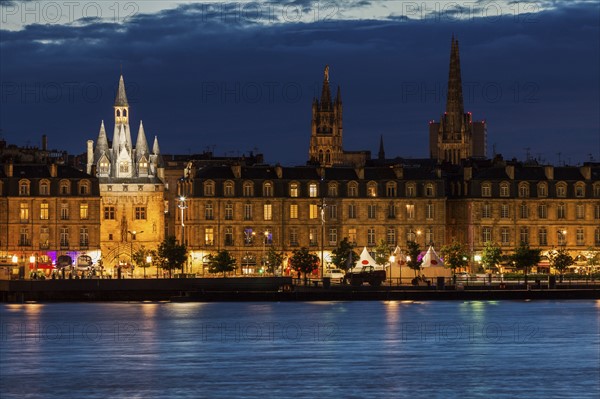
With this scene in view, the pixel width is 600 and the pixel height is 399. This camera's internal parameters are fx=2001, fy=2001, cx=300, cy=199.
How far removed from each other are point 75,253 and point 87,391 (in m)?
71.1

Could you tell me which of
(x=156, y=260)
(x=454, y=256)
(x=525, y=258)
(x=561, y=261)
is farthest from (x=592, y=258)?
(x=156, y=260)

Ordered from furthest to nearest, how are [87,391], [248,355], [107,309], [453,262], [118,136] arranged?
[118,136], [453,262], [107,309], [248,355], [87,391]

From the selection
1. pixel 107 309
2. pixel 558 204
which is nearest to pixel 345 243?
pixel 558 204

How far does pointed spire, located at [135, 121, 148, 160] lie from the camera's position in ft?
496

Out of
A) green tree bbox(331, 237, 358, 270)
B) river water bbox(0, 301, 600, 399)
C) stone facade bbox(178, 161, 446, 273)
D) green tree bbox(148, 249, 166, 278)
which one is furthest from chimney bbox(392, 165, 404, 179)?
river water bbox(0, 301, 600, 399)

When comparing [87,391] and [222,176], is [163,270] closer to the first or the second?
[222,176]

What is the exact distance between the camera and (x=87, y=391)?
A: 66.6 metres

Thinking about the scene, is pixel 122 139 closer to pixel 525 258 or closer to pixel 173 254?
pixel 173 254

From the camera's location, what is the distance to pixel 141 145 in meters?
152

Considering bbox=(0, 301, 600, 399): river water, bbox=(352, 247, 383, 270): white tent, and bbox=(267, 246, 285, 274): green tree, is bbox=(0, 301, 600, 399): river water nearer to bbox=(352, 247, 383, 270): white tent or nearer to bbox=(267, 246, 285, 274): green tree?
bbox=(352, 247, 383, 270): white tent

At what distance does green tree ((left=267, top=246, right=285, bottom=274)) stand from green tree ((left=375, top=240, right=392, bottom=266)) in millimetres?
6560

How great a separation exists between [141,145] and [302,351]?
73253 mm

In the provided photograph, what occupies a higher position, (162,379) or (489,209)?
(489,209)

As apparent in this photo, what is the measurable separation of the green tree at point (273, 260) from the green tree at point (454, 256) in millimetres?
11148
